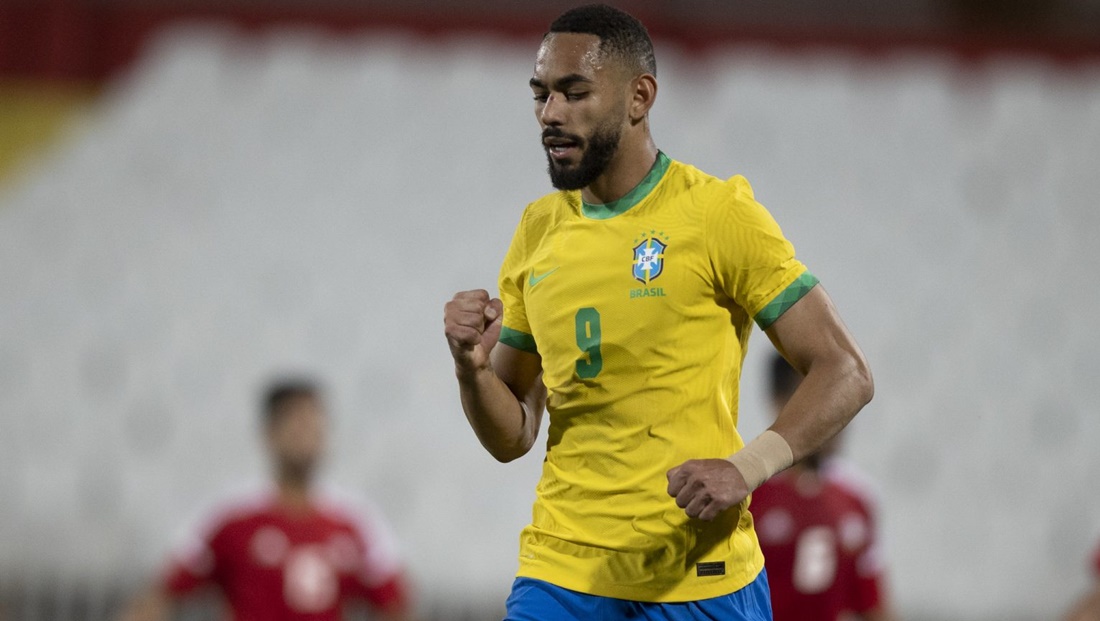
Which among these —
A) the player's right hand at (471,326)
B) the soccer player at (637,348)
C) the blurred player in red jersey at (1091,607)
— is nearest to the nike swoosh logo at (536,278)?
the soccer player at (637,348)

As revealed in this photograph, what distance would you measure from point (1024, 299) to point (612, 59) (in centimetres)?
674

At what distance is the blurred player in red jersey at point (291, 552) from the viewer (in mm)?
5336

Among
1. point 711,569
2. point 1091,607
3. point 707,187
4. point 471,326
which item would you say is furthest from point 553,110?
point 1091,607

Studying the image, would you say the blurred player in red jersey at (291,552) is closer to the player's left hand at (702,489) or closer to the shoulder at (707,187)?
the shoulder at (707,187)

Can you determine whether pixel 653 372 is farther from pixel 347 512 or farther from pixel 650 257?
pixel 347 512

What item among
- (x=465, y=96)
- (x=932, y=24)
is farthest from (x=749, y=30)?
(x=465, y=96)

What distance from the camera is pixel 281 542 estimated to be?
543cm

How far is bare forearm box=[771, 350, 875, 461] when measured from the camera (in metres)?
2.45

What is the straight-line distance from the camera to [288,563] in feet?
17.6

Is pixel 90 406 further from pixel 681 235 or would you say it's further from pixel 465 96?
pixel 681 235

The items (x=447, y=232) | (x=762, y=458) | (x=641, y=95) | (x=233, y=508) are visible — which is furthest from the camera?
(x=447, y=232)

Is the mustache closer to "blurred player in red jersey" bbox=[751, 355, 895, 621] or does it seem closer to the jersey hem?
the jersey hem

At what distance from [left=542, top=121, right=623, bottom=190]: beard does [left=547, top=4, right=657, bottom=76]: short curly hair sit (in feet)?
0.44

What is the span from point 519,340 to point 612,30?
2.21 ft
